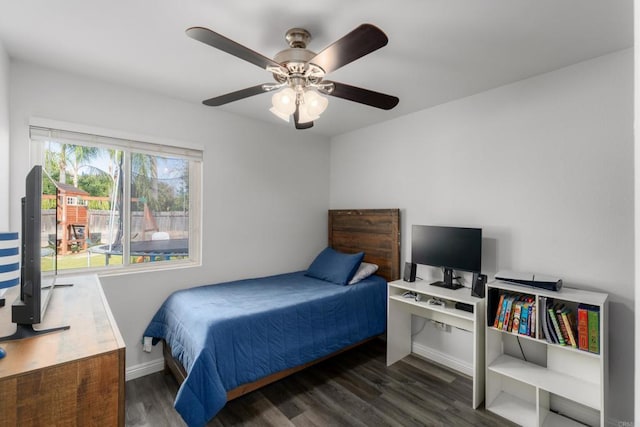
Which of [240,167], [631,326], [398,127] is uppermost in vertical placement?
[398,127]

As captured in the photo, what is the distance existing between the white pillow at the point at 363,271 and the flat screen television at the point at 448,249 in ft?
1.74

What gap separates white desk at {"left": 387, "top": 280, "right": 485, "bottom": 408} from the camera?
7.48ft

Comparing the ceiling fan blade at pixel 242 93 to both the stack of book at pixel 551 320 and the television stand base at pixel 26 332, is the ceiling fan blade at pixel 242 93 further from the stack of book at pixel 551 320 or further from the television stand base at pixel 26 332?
the stack of book at pixel 551 320

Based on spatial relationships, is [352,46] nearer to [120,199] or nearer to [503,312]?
[503,312]

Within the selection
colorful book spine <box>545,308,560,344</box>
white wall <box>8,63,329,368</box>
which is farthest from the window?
colorful book spine <box>545,308,560,344</box>

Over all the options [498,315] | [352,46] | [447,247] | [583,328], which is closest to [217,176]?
[352,46]

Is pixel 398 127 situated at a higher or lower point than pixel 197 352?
higher

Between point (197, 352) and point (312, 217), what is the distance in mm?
2323

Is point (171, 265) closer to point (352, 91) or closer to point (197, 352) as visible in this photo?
point (197, 352)

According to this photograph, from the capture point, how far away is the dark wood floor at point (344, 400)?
208 centimetres

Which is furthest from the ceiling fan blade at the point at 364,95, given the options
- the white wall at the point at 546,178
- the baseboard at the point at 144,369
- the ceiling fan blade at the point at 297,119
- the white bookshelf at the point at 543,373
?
the baseboard at the point at 144,369

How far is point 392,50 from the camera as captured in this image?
78.0 inches

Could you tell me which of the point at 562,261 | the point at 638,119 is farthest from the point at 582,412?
the point at 638,119

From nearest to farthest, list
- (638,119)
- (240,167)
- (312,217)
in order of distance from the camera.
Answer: (638,119) → (240,167) → (312,217)
